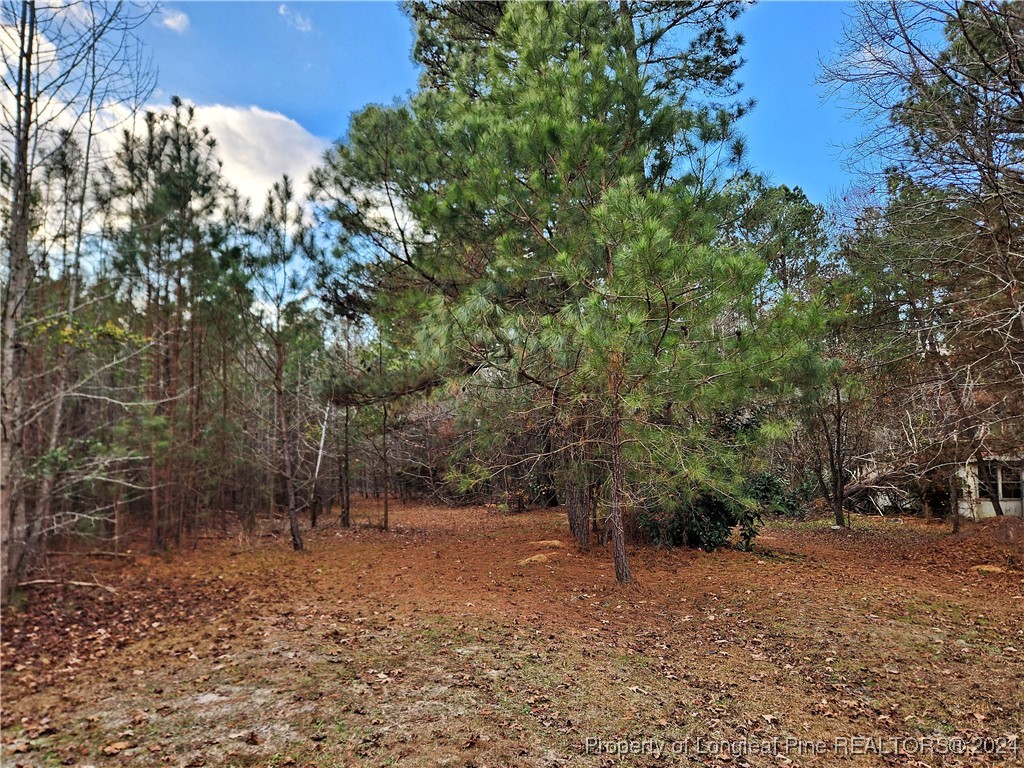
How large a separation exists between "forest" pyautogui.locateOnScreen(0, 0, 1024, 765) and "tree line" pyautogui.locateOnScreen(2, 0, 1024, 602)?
0.15 feet

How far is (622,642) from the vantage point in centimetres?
438

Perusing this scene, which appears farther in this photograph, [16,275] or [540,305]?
[540,305]

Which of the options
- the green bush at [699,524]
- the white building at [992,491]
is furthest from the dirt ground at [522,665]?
the white building at [992,491]

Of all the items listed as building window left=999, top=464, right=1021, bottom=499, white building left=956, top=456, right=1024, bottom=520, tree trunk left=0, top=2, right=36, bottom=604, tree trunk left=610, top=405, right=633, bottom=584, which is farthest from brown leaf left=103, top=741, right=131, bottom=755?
building window left=999, top=464, right=1021, bottom=499

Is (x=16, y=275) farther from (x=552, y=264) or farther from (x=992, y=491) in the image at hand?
(x=992, y=491)

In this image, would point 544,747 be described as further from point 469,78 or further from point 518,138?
point 469,78

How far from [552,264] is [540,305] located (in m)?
0.65

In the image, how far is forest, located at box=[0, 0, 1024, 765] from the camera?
15.2ft

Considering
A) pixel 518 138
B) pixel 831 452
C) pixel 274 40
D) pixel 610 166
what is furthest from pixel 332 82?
pixel 831 452

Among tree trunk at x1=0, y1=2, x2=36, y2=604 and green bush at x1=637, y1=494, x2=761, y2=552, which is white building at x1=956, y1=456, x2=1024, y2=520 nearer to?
green bush at x1=637, y1=494, x2=761, y2=552

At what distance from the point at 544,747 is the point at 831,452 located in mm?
12414

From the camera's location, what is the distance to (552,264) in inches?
225

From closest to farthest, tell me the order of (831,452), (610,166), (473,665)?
(473,665), (610,166), (831,452)

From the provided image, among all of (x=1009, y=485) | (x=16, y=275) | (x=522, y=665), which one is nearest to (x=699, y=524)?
(x=522, y=665)
